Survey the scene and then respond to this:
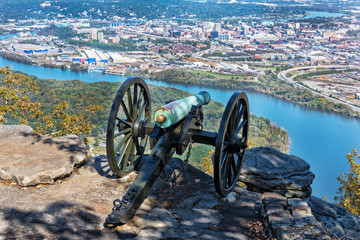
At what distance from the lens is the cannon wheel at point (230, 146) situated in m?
4.20

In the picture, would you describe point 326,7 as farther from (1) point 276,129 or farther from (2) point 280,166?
(2) point 280,166

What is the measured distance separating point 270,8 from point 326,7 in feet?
64.6

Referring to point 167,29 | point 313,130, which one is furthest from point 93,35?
point 313,130

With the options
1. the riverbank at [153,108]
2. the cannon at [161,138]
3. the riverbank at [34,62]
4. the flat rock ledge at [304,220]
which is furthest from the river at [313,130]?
the cannon at [161,138]

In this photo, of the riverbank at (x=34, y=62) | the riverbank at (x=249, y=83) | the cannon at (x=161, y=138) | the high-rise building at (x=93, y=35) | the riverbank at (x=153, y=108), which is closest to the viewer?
the cannon at (x=161, y=138)

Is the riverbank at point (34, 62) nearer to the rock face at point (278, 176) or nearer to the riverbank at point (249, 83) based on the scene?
the riverbank at point (249, 83)

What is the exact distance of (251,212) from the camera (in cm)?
461

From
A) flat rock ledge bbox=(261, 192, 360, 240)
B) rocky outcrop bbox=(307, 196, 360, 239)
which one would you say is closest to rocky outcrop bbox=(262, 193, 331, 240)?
flat rock ledge bbox=(261, 192, 360, 240)

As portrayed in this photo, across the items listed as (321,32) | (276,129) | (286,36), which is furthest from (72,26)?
(276,129)

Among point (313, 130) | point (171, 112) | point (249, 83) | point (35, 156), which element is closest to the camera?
point (171, 112)

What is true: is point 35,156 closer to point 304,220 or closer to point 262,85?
point 304,220

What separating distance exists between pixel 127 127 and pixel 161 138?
2.26 ft

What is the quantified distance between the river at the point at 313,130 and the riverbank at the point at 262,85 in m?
1.17

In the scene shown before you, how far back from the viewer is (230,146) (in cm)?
477
